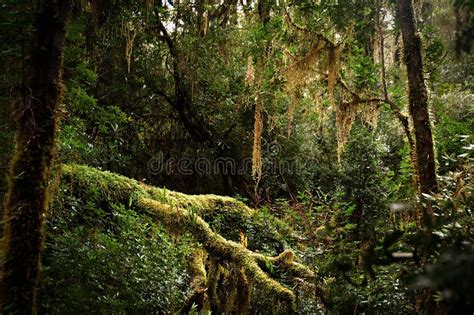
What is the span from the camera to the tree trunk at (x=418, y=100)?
412 cm

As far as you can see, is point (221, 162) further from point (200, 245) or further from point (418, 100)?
point (418, 100)

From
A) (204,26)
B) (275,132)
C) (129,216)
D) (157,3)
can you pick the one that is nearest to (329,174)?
(275,132)

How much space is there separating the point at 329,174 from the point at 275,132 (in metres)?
2.02

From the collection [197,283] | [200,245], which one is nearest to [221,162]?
[200,245]

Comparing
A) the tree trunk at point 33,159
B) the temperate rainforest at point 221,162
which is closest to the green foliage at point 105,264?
the temperate rainforest at point 221,162

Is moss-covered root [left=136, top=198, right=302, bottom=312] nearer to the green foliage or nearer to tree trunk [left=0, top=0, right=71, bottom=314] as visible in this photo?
the green foliage

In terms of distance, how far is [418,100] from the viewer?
4289 mm

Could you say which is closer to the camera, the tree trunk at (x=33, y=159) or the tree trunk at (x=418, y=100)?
the tree trunk at (x=33, y=159)

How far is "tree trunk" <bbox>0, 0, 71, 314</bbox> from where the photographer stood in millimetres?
2406

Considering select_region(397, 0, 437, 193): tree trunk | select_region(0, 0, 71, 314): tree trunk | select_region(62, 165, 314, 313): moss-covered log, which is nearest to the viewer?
select_region(0, 0, 71, 314): tree trunk

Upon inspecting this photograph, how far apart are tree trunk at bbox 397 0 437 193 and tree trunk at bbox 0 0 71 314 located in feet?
11.2

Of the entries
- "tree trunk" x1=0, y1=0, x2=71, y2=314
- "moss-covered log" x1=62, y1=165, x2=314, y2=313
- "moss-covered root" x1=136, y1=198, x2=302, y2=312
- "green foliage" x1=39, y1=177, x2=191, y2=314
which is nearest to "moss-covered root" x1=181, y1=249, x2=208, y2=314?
"moss-covered log" x1=62, y1=165, x2=314, y2=313

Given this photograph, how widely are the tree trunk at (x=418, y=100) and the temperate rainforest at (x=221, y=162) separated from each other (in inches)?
0.7

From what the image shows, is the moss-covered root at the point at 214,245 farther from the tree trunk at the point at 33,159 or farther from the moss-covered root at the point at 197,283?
the tree trunk at the point at 33,159
